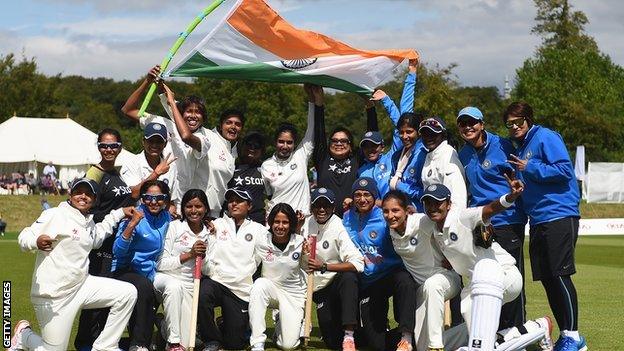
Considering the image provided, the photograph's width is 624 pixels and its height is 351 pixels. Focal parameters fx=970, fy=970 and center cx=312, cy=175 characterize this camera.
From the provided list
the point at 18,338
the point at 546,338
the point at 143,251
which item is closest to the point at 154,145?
the point at 143,251

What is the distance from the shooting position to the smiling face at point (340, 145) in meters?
11.2

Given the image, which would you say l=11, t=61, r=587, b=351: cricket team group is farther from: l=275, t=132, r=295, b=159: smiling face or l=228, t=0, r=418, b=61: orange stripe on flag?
l=228, t=0, r=418, b=61: orange stripe on flag

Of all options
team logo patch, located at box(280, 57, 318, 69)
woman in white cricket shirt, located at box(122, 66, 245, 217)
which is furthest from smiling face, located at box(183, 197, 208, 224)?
team logo patch, located at box(280, 57, 318, 69)

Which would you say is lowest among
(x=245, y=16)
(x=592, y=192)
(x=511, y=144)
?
(x=592, y=192)

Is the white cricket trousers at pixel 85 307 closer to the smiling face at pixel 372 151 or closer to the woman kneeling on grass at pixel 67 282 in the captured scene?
the woman kneeling on grass at pixel 67 282

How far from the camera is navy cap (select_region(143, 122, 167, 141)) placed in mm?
10156

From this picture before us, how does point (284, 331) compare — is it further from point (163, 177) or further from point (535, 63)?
point (535, 63)

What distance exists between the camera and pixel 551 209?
9.52 metres

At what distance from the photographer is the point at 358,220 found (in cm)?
1045

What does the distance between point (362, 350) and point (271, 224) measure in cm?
160

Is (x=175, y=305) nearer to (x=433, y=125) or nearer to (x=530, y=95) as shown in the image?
(x=433, y=125)

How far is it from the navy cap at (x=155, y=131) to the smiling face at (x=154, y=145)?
0.03 m

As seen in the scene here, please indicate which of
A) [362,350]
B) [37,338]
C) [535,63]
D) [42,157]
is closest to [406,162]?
[362,350]

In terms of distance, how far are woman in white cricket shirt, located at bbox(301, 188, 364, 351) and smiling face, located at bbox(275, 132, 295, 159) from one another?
0.95 meters
